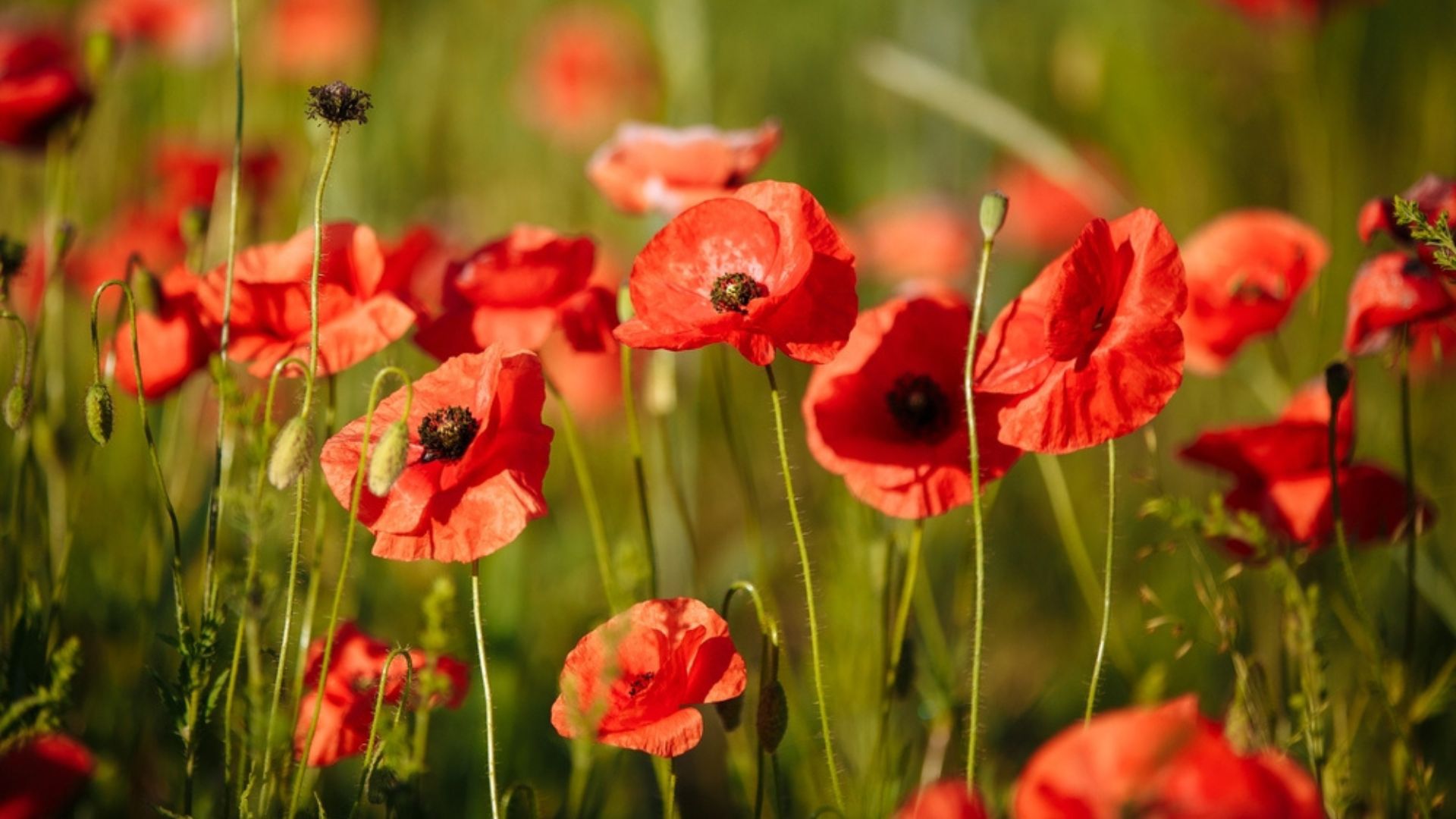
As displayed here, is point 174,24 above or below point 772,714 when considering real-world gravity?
above

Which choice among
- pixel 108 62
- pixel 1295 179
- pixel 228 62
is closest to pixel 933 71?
pixel 108 62

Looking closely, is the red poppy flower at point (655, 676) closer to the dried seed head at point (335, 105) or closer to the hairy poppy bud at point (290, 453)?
the hairy poppy bud at point (290, 453)

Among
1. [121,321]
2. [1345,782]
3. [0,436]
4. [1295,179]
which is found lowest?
[1345,782]

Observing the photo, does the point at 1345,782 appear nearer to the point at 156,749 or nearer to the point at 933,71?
the point at 933,71

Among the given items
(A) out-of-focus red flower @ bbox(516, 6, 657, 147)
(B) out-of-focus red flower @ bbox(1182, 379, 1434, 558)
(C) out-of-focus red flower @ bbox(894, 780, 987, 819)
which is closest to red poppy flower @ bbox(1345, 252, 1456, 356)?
(B) out-of-focus red flower @ bbox(1182, 379, 1434, 558)

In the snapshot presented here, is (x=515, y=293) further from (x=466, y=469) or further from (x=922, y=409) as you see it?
(x=922, y=409)

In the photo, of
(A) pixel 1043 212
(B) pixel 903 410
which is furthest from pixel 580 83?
(B) pixel 903 410
